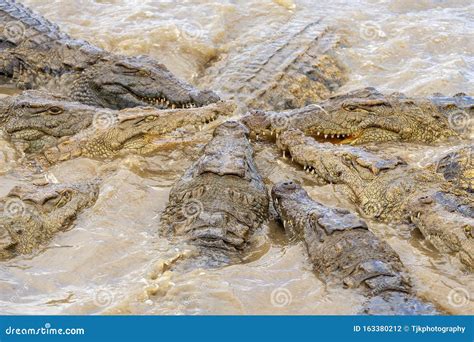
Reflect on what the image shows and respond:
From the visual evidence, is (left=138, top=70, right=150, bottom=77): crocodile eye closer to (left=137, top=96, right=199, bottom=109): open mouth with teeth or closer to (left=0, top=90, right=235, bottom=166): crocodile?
(left=137, top=96, right=199, bottom=109): open mouth with teeth

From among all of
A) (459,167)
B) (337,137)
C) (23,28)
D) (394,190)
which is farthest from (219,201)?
(23,28)

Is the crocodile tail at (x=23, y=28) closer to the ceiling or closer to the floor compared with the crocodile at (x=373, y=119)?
closer to the ceiling

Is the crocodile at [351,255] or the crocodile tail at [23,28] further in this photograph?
the crocodile tail at [23,28]

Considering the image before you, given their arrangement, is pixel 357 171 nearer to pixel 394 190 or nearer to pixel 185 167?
pixel 394 190

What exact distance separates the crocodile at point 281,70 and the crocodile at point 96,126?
1179 millimetres

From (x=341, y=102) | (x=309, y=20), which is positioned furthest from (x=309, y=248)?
(x=309, y=20)

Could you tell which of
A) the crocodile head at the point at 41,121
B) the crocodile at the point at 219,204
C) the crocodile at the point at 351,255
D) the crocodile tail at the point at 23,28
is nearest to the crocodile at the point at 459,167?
the crocodile at the point at 351,255

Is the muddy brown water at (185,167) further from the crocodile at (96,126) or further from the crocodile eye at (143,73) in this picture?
the crocodile eye at (143,73)

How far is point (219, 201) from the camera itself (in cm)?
643

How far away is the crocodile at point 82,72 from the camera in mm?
9023

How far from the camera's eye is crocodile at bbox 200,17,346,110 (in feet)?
31.0

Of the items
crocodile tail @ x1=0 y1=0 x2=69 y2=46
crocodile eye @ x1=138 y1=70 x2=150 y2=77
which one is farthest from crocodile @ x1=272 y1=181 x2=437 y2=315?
crocodile tail @ x1=0 y1=0 x2=69 y2=46

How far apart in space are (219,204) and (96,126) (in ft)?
7.67

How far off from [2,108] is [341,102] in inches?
152
